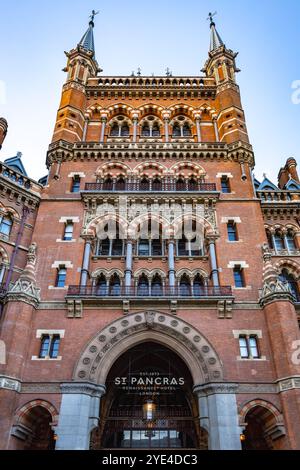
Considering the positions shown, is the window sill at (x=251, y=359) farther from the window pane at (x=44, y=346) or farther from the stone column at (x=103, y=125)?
the stone column at (x=103, y=125)

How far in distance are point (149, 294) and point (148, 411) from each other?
→ 270 inches

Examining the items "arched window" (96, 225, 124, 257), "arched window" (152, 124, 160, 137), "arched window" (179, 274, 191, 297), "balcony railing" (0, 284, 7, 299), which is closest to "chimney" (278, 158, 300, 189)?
"arched window" (152, 124, 160, 137)

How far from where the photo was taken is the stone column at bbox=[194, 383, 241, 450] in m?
17.9

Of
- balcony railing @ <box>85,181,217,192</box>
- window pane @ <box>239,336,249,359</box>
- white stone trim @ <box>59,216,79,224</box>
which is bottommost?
window pane @ <box>239,336,249,359</box>

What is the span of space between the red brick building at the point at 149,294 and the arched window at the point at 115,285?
0.10m

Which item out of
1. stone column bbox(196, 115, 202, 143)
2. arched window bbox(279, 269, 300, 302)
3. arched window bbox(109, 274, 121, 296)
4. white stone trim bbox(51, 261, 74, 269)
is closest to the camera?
arched window bbox(109, 274, 121, 296)

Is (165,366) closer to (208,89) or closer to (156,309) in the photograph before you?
(156,309)

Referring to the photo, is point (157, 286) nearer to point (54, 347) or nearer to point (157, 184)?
point (54, 347)

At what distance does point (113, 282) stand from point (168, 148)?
12081mm

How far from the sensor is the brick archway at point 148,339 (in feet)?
65.4

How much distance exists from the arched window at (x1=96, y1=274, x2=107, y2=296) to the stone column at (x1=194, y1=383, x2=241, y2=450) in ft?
25.7

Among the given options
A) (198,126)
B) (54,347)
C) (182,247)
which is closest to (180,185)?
(182,247)

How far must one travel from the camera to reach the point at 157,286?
77.7 feet

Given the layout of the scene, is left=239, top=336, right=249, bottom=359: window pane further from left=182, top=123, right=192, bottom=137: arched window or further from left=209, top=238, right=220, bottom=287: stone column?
left=182, top=123, right=192, bottom=137: arched window
